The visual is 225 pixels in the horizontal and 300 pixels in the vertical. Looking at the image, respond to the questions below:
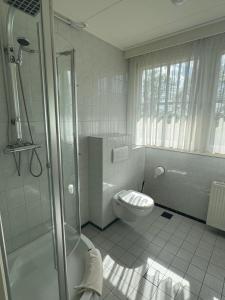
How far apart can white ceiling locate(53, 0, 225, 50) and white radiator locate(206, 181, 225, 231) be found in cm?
182

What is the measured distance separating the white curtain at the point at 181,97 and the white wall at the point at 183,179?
0.16 m

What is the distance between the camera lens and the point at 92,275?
48.1 inches

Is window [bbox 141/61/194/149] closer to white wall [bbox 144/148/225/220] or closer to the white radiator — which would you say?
white wall [bbox 144/148/225/220]

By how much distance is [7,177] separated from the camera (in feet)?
4.48

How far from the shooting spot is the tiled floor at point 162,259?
4.49 ft

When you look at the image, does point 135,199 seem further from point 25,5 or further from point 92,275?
point 25,5

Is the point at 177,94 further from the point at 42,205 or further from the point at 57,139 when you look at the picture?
the point at 42,205

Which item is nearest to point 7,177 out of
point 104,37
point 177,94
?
point 104,37

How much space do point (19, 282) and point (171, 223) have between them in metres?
1.80

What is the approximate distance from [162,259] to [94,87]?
6.76 feet

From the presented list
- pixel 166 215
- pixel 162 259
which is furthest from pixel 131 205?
pixel 166 215

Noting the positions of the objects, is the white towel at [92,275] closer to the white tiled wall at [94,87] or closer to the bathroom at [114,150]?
the bathroom at [114,150]

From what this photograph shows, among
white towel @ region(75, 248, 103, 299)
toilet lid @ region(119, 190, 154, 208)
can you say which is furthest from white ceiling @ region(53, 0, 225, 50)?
white towel @ region(75, 248, 103, 299)

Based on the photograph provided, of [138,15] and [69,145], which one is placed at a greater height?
[138,15]
